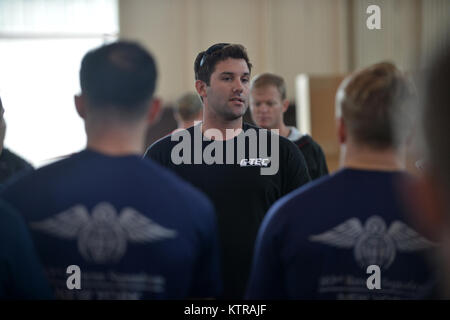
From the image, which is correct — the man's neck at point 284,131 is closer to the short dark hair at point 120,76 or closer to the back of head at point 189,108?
the back of head at point 189,108

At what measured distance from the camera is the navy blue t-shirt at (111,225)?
1281 mm

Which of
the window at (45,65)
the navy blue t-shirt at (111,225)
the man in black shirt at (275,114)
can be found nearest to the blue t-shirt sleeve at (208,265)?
the navy blue t-shirt at (111,225)

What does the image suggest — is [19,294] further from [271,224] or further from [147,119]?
[271,224]

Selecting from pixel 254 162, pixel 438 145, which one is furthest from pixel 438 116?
pixel 254 162

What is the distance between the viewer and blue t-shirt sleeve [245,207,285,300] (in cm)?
134

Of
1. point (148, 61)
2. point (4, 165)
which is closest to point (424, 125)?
point (148, 61)

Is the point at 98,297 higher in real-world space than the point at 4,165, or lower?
lower

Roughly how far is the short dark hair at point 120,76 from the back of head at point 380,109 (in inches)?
19.8

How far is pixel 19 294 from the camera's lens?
1266mm

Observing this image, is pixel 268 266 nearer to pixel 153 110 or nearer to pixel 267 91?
pixel 153 110

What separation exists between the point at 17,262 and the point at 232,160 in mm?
983

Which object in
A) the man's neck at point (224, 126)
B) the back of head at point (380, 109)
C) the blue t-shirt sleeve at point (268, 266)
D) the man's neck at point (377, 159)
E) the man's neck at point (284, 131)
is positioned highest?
the back of head at point (380, 109)

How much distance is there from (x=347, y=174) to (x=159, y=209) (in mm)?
468

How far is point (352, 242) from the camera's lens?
1302 millimetres
